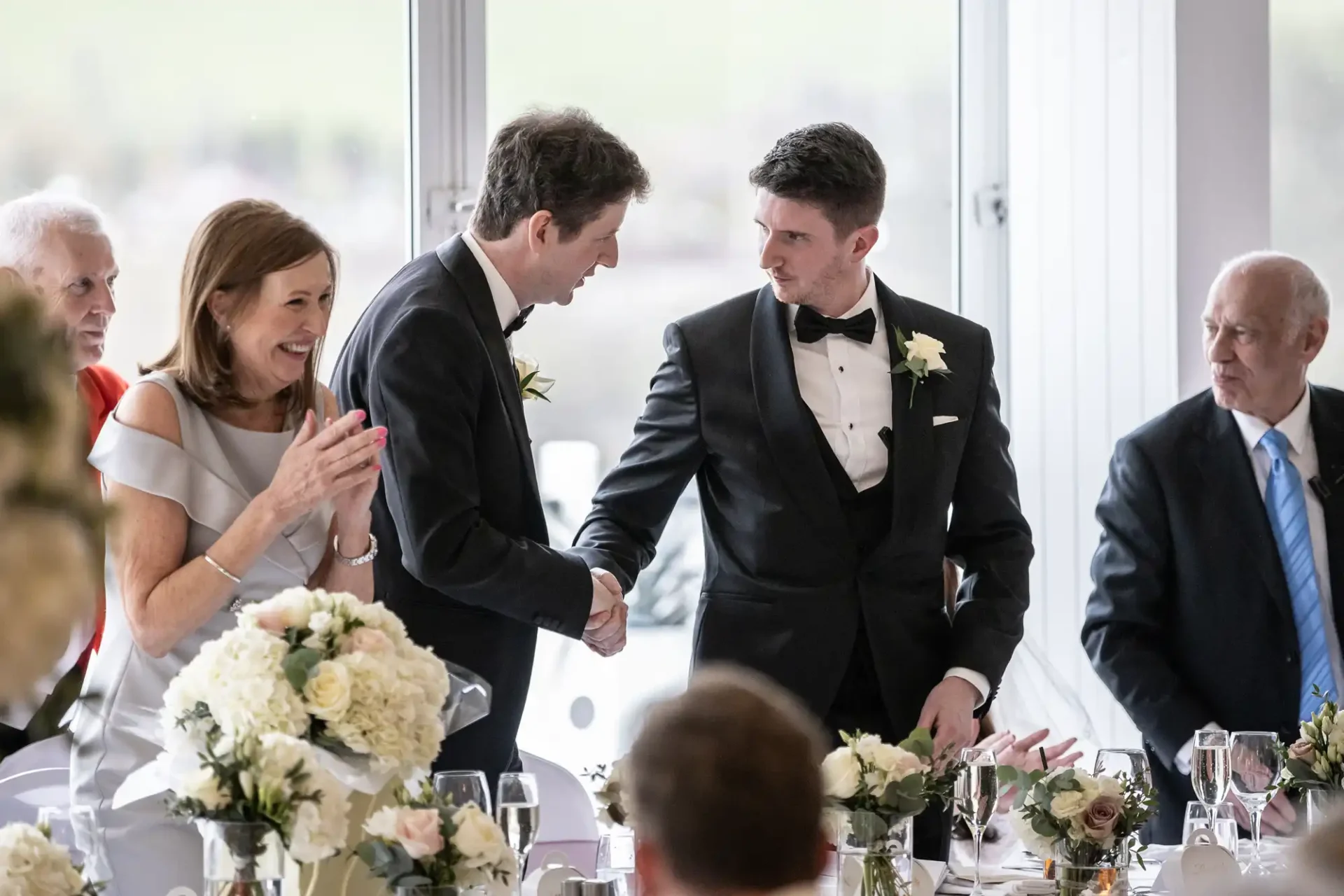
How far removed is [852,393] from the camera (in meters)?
3.47

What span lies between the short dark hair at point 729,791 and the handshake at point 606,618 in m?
1.66

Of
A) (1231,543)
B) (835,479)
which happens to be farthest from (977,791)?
(1231,543)

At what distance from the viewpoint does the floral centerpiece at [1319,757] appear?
2.74 m

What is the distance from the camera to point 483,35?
15.9 ft

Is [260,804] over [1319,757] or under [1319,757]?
over

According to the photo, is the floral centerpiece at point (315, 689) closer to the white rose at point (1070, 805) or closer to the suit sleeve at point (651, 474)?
the white rose at point (1070, 805)

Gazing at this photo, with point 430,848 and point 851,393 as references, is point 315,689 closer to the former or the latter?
point 430,848

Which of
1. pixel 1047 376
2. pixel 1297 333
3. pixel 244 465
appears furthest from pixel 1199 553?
pixel 244 465

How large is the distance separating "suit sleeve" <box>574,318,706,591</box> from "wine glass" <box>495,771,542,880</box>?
1.28m

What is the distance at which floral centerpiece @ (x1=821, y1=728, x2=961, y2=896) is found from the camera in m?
2.28

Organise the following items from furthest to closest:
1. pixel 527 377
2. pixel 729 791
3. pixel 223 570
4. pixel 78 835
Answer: pixel 527 377
pixel 223 570
pixel 78 835
pixel 729 791

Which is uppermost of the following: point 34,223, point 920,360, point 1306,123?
point 1306,123

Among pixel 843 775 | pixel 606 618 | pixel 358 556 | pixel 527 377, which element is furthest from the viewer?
pixel 527 377

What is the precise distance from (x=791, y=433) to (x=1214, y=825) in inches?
45.6
